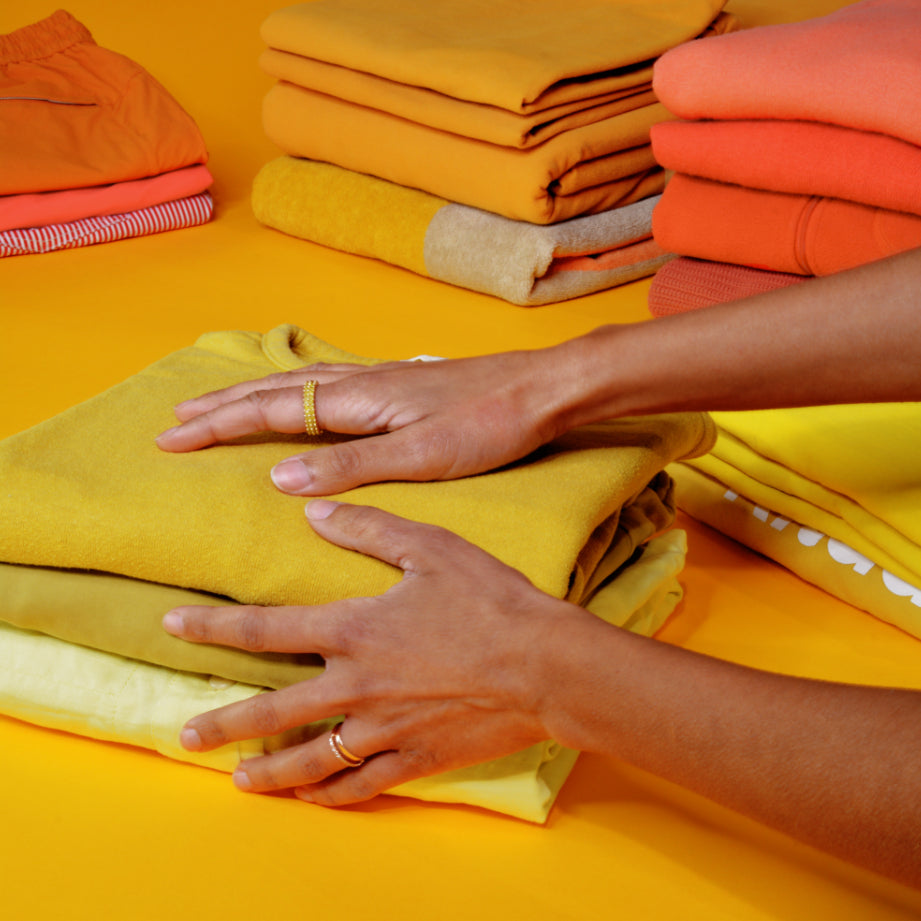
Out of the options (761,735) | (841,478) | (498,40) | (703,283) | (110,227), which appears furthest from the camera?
(110,227)

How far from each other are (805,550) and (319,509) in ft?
1.53

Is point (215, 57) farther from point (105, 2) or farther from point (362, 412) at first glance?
point (362, 412)

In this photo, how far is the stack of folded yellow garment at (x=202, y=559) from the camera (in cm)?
76

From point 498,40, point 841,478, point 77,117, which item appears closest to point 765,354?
point 841,478

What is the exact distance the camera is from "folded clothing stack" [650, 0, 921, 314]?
124cm

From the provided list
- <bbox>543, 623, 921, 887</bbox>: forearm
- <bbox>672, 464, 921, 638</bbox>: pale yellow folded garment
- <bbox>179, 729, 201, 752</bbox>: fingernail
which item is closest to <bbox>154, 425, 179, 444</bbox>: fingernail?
<bbox>179, 729, 201, 752</bbox>: fingernail

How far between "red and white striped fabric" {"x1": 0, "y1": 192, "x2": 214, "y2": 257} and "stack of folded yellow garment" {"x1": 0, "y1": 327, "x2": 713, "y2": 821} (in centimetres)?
110

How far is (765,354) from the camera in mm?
832

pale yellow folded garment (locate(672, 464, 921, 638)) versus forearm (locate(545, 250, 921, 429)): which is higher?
forearm (locate(545, 250, 921, 429))

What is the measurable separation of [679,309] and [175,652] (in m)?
0.88

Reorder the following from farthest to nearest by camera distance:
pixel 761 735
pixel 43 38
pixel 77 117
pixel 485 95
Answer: pixel 43 38, pixel 77 117, pixel 485 95, pixel 761 735

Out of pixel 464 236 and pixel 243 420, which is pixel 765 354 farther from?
pixel 464 236

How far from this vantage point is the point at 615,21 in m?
1.89

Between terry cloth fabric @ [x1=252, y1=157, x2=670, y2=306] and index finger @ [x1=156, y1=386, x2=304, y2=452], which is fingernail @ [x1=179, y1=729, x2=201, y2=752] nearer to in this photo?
index finger @ [x1=156, y1=386, x2=304, y2=452]
